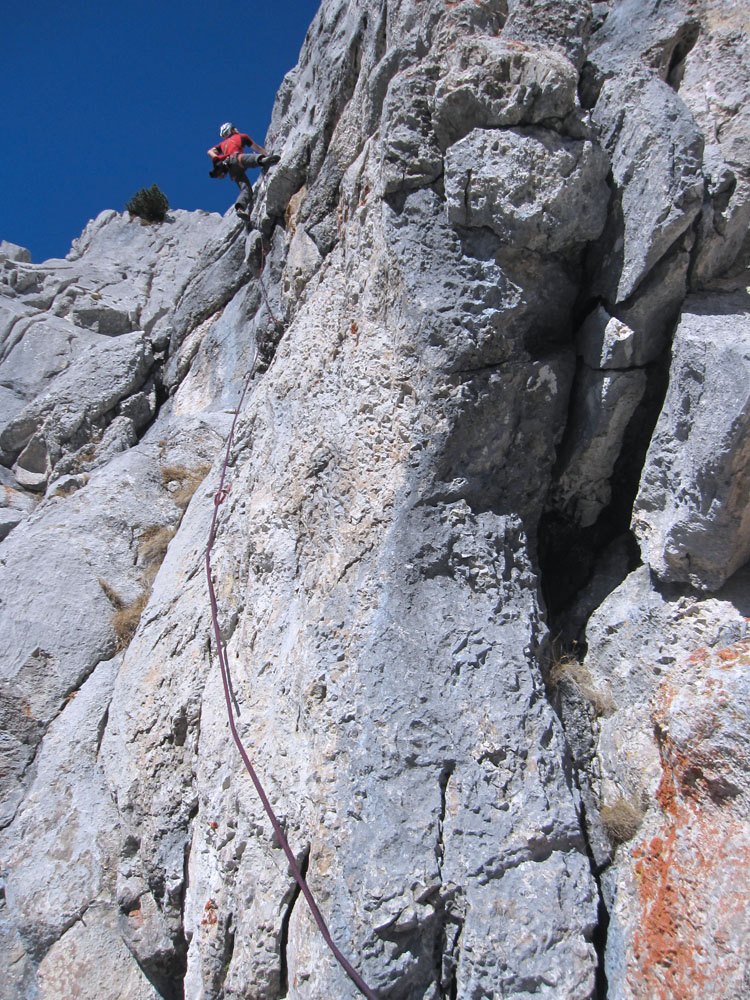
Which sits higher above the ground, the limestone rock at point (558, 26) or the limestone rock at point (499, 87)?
the limestone rock at point (558, 26)

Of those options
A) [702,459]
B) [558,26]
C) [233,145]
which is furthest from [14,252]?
[702,459]

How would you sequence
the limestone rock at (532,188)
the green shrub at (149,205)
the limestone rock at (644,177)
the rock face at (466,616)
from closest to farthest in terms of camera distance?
1. the rock face at (466,616)
2. the limestone rock at (644,177)
3. the limestone rock at (532,188)
4. the green shrub at (149,205)

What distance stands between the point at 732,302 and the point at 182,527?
644cm

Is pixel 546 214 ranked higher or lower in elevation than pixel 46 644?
higher

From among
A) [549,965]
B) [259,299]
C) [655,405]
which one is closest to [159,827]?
[549,965]

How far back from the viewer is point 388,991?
350 cm

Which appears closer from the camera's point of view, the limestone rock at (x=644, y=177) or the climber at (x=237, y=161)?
the limestone rock at (x=644, y=177)

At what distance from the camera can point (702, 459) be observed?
4.08 meters

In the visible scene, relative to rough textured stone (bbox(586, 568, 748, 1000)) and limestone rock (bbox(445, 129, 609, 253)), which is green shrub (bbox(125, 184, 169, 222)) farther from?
rough textured stone (bbox(586, 568, 748, 1000))

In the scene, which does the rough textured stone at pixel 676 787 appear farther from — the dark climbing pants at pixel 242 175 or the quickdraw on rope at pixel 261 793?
the dark climbing pants at pixel 242 175

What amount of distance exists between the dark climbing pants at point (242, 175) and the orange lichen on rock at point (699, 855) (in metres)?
11.2

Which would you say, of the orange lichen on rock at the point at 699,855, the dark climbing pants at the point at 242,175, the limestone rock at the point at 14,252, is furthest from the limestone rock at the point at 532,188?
the limestone rock at the point at 14,252

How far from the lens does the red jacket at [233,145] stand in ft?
39.6

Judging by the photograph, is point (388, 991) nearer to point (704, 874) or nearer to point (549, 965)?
point (549, 965)
